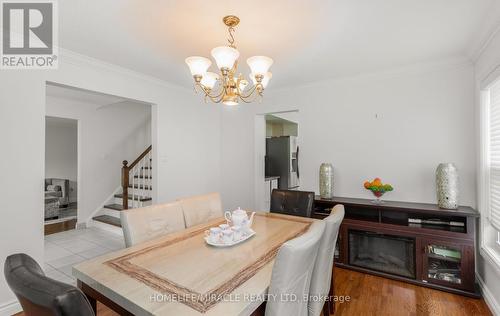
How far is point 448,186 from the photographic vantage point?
93.3 inches

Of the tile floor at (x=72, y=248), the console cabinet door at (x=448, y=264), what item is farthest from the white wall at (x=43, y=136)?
the console cabinet door at (x=448, y=264)

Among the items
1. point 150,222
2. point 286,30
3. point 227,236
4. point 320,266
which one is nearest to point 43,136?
point 150,222

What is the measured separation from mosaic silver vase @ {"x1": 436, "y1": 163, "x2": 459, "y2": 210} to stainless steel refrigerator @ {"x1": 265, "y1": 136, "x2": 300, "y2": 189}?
9.13 ft

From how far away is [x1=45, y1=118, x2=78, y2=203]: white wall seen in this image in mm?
7004

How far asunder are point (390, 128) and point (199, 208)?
244 centimetres

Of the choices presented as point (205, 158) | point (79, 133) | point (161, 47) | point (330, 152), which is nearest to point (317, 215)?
point (330, 152)

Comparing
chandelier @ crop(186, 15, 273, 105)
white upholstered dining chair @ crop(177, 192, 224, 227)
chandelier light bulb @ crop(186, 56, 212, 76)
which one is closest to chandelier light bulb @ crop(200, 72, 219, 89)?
chandelier @ crop(186, 15, 273, 105)

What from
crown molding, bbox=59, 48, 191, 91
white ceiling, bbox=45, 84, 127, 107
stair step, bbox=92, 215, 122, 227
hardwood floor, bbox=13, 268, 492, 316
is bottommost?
hardwood floor, bbox=13, 268, 492, 316

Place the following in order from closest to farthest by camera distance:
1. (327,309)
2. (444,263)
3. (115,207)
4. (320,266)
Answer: (320,266), (327,309), (444,263), (115,207)

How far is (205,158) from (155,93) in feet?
4.19

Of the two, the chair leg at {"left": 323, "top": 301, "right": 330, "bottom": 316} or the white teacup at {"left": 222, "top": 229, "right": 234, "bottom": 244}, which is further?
the chair leg at {"left": 323, "top": 301, "right": 330, "bottom": 316}

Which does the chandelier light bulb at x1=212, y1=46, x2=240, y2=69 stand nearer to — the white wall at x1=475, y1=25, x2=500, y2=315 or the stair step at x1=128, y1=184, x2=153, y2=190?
the white wall at x1=475, y1=25, x2=500, y2=315

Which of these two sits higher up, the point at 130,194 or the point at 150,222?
the point at 150,222

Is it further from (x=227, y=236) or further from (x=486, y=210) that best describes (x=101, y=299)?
(x=486, y=210)
